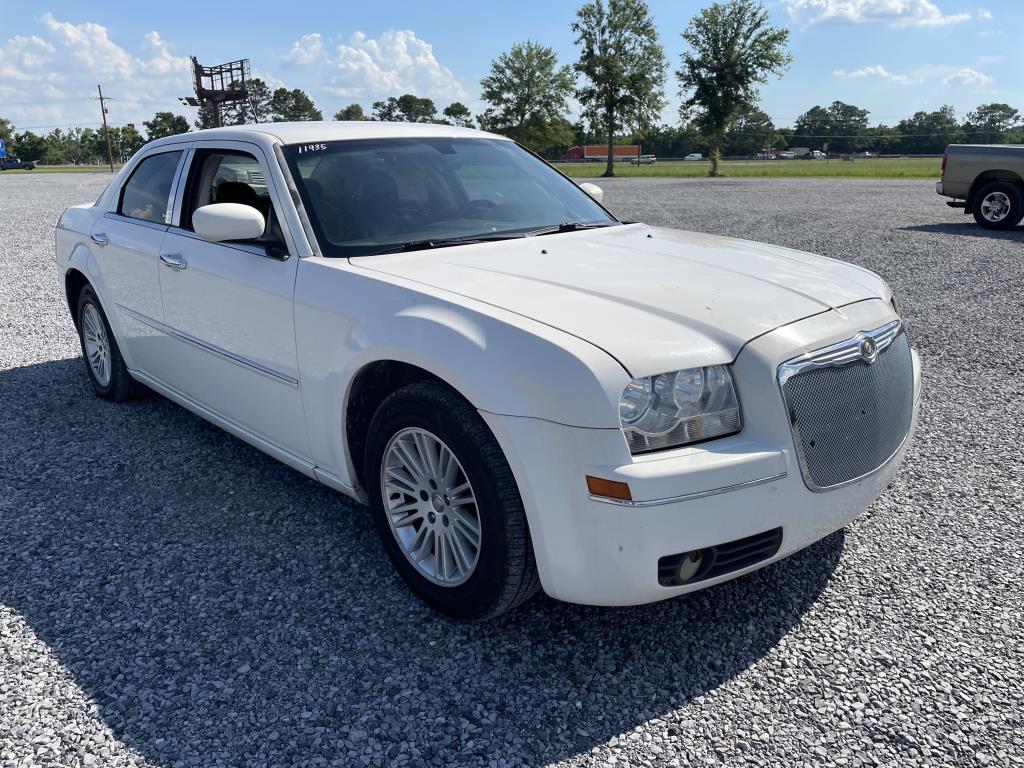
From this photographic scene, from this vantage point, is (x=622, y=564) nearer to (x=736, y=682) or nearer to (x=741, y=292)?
(x=736, y=682)

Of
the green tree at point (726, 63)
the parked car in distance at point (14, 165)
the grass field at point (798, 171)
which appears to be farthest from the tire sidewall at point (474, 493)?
the parked car in distance at point (14, 165)

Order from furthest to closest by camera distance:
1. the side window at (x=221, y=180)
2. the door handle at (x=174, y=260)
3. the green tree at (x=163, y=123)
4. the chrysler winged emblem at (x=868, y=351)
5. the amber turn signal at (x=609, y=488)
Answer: the green tree at (x=163, y=123) < the door handle at (x=174, y=260) < the side window at (x=221, y=180) < the chrysler winged emblem at (x=868, y=351) < the amber turn signal at (x=609, y=488)

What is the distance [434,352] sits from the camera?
8.91 ft

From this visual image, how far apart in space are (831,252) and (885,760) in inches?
408

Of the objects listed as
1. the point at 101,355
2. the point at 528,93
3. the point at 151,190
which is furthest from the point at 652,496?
the point at 528,93

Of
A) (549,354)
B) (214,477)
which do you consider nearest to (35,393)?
(214,477)

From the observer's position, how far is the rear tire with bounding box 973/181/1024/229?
13586mm

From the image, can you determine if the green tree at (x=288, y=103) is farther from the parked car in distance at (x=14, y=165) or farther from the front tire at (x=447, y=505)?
the front tire at (x=447, y=505)

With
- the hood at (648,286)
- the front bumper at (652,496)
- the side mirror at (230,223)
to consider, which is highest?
the side mirror at (230,223)

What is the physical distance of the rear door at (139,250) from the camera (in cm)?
451

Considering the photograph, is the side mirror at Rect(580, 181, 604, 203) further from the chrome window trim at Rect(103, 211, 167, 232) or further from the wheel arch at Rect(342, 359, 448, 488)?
the chrome window trim at Rect(103, 211, 167, 232)

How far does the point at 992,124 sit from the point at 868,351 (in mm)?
A: 133409

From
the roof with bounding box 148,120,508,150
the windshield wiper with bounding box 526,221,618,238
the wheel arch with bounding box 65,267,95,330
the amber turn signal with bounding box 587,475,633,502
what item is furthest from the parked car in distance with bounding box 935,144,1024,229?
the amber turn signal with bounding box 587,475,633,502

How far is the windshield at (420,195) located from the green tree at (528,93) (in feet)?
206
